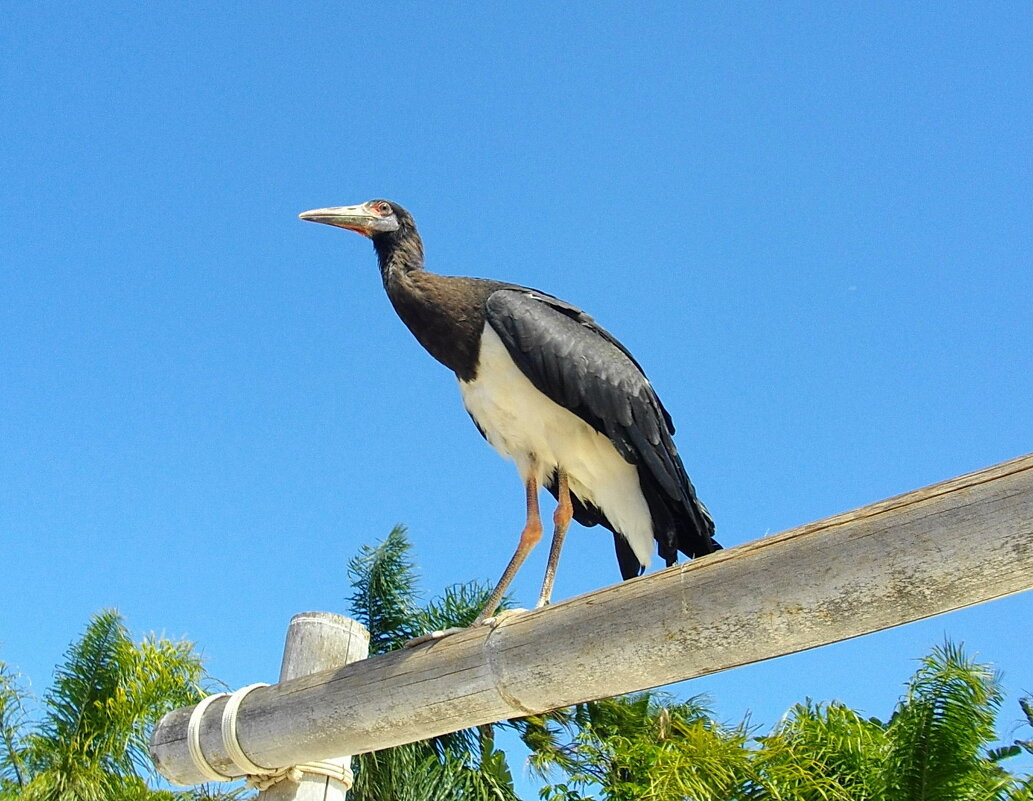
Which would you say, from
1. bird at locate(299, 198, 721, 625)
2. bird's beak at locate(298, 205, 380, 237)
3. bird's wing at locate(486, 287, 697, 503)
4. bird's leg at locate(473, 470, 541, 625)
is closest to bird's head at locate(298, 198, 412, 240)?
bird's beak at locate(298, 205, 380, 237)

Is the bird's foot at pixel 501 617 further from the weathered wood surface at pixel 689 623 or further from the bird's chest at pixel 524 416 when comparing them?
the bird's chest at pixel 524 416

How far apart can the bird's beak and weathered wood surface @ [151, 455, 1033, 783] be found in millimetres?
2819

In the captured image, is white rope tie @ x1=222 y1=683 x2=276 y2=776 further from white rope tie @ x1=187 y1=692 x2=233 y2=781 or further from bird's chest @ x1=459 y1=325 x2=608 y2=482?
bird's chest @ x1=459 y1=325 x2=608 y2=482

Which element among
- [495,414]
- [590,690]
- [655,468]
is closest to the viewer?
[590,690]

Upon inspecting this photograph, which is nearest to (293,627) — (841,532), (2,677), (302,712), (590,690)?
(302,712)

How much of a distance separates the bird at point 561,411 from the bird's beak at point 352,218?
1.52ft

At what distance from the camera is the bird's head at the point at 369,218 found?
5590 mm

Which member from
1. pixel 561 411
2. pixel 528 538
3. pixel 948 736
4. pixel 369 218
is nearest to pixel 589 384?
pixel 561 411

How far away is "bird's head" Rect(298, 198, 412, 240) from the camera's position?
5.59 m

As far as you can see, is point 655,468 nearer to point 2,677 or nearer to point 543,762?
point 543,762

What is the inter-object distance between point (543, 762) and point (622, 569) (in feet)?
27.8

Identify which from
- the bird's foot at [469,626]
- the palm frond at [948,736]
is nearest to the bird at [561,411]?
the bird's foot at [469,626]

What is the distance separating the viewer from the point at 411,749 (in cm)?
1255

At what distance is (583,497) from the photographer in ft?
17.1
